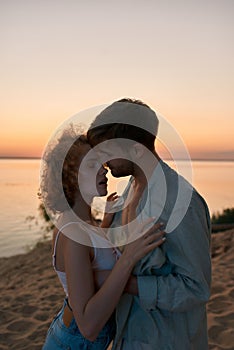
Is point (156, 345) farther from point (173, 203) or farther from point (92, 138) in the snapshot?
point (92, 138)

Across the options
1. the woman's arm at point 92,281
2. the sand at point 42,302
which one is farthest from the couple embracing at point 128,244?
the sand at point 42,302

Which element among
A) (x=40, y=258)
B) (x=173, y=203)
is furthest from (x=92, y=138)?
(x=40, y=258)

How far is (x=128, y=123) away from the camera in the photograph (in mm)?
1621

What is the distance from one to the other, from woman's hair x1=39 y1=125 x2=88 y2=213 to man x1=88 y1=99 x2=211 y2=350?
0.07 m

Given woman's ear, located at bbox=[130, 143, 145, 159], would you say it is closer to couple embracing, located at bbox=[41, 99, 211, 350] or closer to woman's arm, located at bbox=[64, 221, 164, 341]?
couple embracing, located at bbox=[41, 99, 211, 350]

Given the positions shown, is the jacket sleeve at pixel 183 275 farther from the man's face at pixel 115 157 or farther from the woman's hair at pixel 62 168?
the woman's hair at pixel 62 168

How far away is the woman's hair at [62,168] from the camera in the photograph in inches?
67.0

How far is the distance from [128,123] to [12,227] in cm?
1456

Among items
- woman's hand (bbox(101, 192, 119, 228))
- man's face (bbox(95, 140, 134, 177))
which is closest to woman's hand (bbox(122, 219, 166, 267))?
man's face (bbox(95, 140, 134, 177))

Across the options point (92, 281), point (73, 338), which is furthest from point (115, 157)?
point (73, 338)

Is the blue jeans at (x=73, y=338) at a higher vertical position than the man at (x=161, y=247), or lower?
lower

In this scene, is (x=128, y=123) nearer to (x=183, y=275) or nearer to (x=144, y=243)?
(x=144, y=243)

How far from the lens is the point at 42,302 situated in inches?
209

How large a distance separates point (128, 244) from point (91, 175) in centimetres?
30
